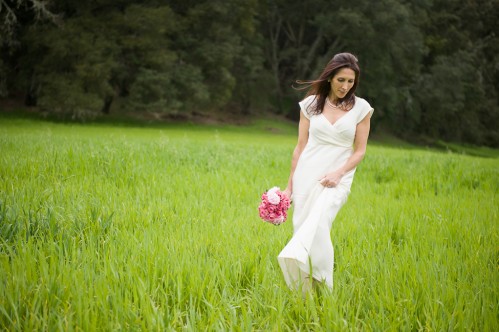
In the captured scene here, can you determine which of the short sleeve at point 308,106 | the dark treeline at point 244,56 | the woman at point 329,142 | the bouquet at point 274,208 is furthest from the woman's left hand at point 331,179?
the dark treeline at point 244,56

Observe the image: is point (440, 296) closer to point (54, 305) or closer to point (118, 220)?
point (54, 305)

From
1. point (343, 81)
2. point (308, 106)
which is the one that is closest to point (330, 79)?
point (343, 81)

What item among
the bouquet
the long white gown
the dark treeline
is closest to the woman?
the long white gown

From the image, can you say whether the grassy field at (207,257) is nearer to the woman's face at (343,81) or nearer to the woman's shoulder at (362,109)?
the woman's shoulder at (362,109)

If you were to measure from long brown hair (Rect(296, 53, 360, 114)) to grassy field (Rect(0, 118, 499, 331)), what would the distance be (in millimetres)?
1442

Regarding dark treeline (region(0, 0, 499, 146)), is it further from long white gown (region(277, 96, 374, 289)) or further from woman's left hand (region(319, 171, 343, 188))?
woman's left hand (region(319, 171, 343, 188))

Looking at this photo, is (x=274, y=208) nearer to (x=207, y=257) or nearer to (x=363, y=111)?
(x=207, y=257)

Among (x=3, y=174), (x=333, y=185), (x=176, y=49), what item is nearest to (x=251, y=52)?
(x=176, y=49)

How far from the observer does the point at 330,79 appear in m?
3.37

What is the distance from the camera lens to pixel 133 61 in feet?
95.8

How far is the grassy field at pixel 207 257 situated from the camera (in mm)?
2430

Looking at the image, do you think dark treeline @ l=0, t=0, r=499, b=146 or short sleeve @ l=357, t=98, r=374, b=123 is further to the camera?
dark treeline @ l=0, t=0, r=499, b=146

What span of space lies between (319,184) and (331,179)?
13 cm

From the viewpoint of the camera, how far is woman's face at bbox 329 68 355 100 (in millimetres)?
3254
